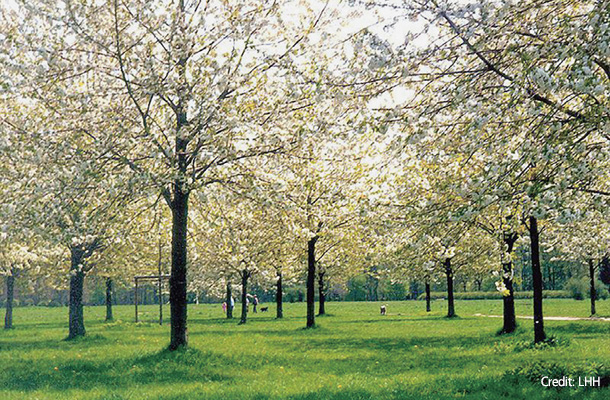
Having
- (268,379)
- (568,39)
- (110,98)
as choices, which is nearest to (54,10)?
A: (110,98)

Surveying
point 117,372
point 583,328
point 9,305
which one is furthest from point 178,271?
point 9,305

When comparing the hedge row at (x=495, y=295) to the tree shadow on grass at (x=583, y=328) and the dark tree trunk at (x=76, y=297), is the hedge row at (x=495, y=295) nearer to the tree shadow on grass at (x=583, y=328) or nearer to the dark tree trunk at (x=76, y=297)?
the tree shadow on grass at (x=583, y=328)

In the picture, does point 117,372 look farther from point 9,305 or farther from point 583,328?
point 9,305

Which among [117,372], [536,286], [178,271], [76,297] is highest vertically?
[178,271]

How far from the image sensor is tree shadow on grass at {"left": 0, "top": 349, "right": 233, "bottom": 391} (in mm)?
13109

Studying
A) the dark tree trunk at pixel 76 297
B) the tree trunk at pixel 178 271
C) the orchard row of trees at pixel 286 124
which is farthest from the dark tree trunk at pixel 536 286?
the dark tree trunk at pixel 76 297

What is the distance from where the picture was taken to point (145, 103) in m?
17.5

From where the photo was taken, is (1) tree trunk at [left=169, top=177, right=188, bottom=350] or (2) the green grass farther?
(1) tree trunk at [left=169, top=177, right=188, bottom=350]

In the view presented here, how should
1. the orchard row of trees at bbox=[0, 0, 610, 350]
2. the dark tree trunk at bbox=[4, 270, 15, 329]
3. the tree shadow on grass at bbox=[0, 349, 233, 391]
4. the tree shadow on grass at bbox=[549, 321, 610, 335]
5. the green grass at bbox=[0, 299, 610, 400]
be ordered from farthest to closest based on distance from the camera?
the dark tree trunk at bbox=[4, 270, 15, 329] < the tree shadow on grass at bbox=[549, 321, 610, 335] < the tree shadow on grass at bbox=[0, 349, 233, 391] < the green grass at bbox=[0, 299, 610, 400] < the orchard row of trees at bbox=[0, 0, 610, 350]

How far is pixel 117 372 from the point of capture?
14297 mm

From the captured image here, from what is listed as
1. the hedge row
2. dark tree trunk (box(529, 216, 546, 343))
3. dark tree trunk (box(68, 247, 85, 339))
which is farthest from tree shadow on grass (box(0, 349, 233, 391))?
the hedge row

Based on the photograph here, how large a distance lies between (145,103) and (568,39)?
12.9m

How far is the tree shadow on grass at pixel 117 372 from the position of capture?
13.1 meters

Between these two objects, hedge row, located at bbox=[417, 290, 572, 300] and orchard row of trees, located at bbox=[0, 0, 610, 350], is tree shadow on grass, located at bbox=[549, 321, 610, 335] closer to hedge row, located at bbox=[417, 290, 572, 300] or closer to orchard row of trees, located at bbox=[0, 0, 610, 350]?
orchard row of trees, located at bbox=[0, 0, 610, 350]
